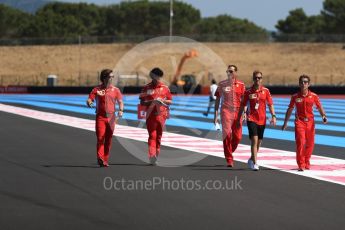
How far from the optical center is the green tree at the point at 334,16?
410 feet

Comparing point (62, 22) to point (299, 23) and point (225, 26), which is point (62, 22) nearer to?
point (225, 26)

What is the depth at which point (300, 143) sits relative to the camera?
13812 millimetres

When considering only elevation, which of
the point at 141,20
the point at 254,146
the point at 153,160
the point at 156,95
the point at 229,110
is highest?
the point at 141,20

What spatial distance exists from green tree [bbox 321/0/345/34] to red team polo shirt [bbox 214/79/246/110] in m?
113

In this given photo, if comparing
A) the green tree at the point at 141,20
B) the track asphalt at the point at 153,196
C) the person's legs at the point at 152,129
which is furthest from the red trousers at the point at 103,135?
the green tree at the point at 141,20

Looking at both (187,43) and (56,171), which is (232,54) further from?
(56,171)

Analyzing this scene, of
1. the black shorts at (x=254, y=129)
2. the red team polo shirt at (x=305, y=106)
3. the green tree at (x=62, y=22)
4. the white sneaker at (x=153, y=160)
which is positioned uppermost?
the green tree at (x=62, y=22)

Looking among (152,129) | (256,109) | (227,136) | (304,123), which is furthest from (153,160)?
(304,123)

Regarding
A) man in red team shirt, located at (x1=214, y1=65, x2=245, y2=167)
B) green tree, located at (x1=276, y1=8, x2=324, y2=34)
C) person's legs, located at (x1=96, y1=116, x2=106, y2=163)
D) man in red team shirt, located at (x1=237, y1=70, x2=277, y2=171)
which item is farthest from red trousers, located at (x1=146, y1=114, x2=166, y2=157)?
green tree, located at (x1=276, y1=8, x2=324, y2=34)

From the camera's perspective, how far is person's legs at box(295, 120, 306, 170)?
44.8ft

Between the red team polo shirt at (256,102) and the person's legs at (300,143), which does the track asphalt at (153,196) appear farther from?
the red team polo shirt at (256,102)

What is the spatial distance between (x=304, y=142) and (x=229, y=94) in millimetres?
1472

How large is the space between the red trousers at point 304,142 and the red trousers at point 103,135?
3085mm

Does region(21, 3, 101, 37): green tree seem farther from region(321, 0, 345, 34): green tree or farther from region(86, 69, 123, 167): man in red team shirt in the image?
region(86, 69, 123, 167): man in red team shirt
